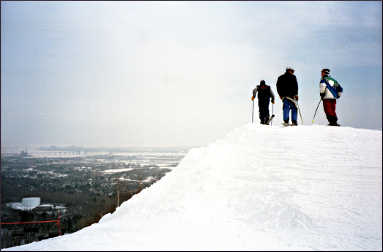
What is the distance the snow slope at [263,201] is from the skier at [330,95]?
1375 millimetres

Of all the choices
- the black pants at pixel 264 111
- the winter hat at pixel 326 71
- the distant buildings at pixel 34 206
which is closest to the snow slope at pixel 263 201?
the winter hat at pixel 326 71

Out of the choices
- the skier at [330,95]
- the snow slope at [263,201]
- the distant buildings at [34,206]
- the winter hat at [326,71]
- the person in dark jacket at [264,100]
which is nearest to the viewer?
the snow slope at [263,201]

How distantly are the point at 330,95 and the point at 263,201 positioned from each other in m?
6.00

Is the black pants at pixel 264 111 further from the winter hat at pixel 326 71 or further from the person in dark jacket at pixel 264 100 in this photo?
the winter hat at pixel 326 71

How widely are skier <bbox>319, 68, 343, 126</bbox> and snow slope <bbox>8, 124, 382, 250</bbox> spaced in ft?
4.51

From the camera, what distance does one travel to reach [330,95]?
10812mm

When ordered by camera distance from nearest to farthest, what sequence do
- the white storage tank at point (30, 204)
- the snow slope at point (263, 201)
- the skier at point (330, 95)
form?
1. the snow slope at point (263, 201)
2. the skier at point (330, 95)
3. the white storage tank at point (30, 204)

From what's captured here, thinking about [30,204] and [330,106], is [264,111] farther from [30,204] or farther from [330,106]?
[30,204]

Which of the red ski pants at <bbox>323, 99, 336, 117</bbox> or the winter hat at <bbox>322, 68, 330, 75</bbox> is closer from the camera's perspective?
the red ski pants at <bbox>323, 99, 336, 117</bbox>

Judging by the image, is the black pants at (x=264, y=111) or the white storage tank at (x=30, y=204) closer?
the black pants at (x=264, y=111)

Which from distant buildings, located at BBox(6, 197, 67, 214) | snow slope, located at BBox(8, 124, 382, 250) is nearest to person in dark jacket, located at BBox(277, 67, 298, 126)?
snow slope, located at BBox(8, 124, 382, 250)

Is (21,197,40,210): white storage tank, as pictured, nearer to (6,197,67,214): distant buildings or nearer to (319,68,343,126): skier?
(6,197,67,214): distant buildings

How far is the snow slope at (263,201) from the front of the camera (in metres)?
5.20

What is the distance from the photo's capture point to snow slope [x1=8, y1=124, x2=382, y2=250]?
520 cm
